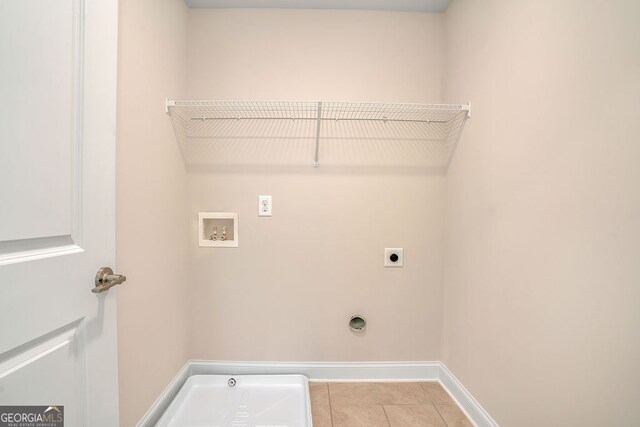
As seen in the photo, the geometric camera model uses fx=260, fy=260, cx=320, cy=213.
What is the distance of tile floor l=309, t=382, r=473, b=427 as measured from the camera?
144cm

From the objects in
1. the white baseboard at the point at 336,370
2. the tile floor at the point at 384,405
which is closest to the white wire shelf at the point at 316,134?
the white baseboard at the point at 336,370

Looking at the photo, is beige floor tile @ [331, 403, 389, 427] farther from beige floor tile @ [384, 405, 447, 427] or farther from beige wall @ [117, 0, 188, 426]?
beige wall @ [117, 0, 188, 426]

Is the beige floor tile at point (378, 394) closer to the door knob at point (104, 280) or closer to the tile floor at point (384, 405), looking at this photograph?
the tile floor at point (384, 405)

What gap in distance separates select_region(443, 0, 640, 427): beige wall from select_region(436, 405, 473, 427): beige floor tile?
18 cm

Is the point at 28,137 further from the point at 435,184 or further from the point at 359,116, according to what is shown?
the point at 435,184

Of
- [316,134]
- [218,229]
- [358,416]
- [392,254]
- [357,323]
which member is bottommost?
[358,416]

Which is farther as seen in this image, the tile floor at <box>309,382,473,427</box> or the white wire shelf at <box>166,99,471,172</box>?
the white wire shelf at <box>166,99,471,172</box>

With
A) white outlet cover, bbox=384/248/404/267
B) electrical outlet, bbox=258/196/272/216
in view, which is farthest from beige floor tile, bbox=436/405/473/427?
electrical outlet, bbox=258/196/272/216

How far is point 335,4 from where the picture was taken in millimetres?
1701

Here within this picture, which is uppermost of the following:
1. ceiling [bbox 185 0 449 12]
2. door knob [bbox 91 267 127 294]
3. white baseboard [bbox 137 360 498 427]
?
ceiling [bbox 185 0 449 12]

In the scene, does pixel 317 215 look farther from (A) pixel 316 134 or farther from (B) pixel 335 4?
(B) pixel 335 4

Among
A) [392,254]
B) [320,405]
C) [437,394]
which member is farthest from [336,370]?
[392,254]

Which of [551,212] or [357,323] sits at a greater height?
[551,212]

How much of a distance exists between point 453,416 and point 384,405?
1.24ft
